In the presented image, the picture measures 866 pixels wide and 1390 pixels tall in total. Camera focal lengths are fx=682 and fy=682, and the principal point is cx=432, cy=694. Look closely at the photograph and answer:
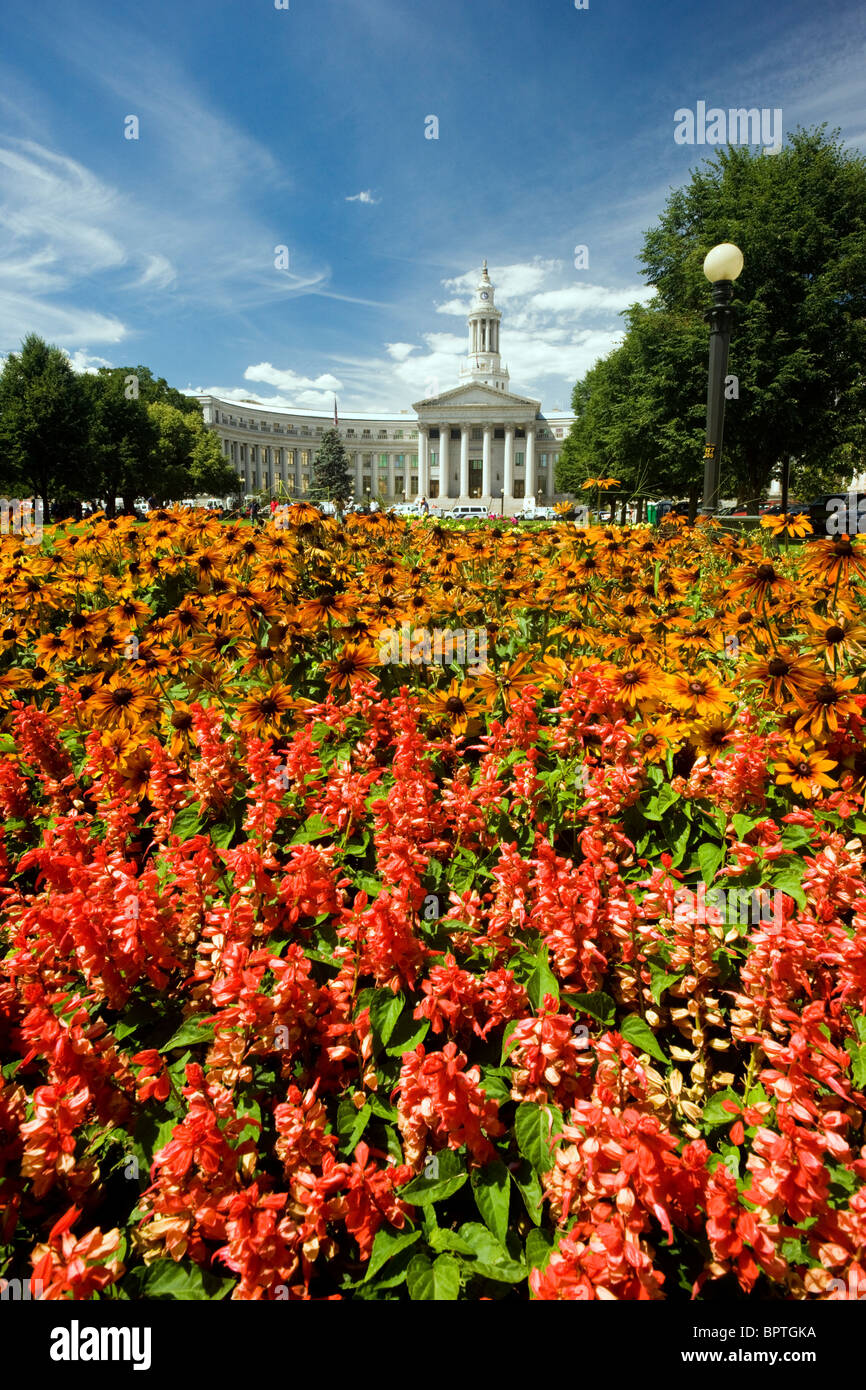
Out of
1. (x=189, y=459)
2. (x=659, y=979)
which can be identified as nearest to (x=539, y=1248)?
(x=659, y=979)

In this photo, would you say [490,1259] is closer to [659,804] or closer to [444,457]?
[659,804]

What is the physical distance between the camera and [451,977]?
5.53 feet

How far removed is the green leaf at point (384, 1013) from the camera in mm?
1820

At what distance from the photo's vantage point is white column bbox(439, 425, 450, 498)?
9876cm

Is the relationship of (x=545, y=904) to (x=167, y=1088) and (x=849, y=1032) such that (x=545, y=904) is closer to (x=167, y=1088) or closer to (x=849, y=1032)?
(x=849, y=1032)

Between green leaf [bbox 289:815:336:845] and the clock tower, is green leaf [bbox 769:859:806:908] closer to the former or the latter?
green leaf [bbox 289:815:336:845]

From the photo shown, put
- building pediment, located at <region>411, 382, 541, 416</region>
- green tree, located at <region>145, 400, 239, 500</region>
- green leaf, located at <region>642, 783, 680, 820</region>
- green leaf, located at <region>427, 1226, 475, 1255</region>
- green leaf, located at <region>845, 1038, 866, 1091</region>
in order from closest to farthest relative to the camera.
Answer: green leaf, located at <region>427, 1226, 475, 1255</region> → green leaf, located at <region>845, 1038, 866, 1091</region> → green leaf, located at <region>642, 783, 680, 820</region> → green tree, located at <region>145, 400, 239, 500</region> → building pediment, located at <region>411, 382, 541, 416</region>

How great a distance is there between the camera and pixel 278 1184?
1.70 metres

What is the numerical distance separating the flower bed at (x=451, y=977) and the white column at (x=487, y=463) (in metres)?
96.5

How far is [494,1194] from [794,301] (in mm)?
28453

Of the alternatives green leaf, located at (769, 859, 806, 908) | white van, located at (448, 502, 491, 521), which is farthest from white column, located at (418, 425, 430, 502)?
green leaf, located at (769, 859, 806, 908)

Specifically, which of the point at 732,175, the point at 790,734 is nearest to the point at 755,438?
the point at 732,175

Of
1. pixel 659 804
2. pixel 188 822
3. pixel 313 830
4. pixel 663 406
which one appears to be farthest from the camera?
pixel 663 406

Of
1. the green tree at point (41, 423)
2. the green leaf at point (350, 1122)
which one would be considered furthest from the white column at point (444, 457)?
the green leaf at point (350, 1122)
